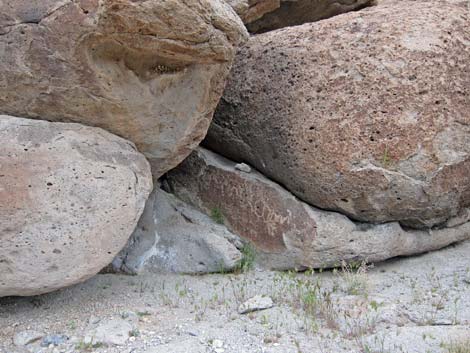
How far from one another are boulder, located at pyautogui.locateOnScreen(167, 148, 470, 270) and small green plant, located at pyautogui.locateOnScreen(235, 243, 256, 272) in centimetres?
4

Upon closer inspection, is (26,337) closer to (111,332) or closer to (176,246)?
(111,332)

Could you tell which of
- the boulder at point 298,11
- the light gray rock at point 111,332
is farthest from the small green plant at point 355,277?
the boulder at point 298,11

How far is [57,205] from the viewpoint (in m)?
3.03

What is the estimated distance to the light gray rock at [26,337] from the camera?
2898 mm

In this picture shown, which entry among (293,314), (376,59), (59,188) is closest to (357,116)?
(376,59)

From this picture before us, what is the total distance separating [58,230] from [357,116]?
197cm

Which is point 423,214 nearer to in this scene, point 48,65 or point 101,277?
point 101,277

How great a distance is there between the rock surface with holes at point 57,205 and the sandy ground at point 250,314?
26 centimetres

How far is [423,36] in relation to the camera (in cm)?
389

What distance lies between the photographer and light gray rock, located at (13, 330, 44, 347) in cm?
290

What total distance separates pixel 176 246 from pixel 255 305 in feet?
2.91

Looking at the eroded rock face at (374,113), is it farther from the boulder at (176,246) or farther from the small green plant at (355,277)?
the boulder at (176,246)

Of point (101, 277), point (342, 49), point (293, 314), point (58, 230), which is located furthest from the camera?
point (342, 49)

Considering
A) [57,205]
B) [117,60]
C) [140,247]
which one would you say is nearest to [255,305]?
[140,247]
